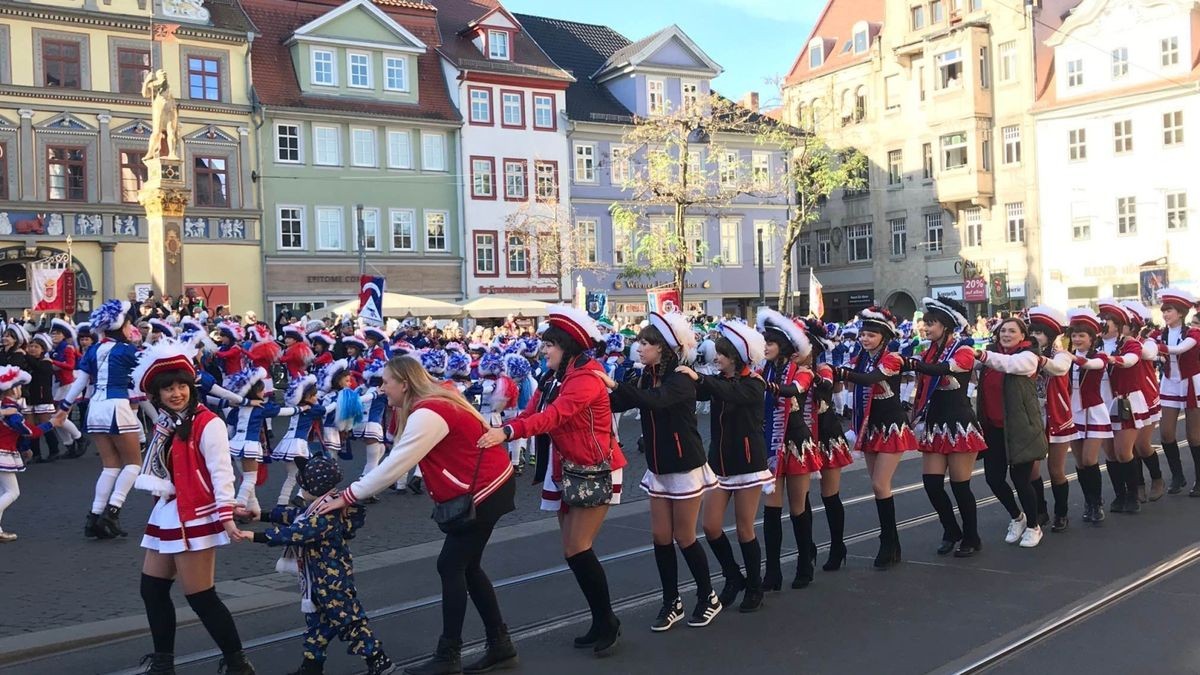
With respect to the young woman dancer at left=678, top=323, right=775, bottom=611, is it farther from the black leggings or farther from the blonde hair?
the black leggings

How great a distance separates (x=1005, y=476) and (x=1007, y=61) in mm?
43491

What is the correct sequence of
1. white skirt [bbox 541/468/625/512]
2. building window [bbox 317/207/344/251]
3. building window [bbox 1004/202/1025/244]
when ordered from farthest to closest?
building window [bbox 1004/202/1025/244], building window [bbox 317/207/344/251], white skirt [bbox 541/468/625/512]

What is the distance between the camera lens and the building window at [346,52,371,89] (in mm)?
41969

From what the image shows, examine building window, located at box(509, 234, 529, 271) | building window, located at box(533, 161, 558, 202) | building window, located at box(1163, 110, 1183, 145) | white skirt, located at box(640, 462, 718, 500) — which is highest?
building window, located at box(1163, 110, 1183, 145)

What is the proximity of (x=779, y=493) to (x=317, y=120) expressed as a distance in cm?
3548

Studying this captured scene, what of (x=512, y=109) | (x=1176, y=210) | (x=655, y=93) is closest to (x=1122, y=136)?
(x=1176, y=210)

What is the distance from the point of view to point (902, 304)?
54406 mm

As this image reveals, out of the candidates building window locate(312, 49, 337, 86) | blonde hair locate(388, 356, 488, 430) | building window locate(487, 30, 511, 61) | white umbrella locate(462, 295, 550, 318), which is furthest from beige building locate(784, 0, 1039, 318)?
blonde hair locate(388, 356, 488, 430)

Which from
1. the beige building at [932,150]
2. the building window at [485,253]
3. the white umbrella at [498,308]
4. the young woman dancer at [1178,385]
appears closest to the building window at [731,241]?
the beige building at [932,150]

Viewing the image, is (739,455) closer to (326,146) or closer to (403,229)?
(326,146)

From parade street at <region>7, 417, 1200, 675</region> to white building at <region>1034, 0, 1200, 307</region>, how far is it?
121ft

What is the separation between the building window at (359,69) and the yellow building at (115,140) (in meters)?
3.77

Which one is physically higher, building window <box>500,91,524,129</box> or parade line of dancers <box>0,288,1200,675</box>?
building window <box>500,91,524,129</box>

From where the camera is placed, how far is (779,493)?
8383 millimetres
